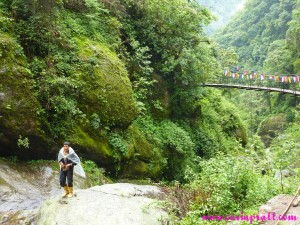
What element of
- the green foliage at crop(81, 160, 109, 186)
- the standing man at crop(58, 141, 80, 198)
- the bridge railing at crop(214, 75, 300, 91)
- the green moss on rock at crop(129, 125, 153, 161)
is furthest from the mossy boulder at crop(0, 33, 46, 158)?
the bridge railing at crop(214, 75, 300, 91)

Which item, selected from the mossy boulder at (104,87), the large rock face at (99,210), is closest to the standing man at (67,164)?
the large rock face at (99,210)

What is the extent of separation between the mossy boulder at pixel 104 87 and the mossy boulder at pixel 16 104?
1.65 metres

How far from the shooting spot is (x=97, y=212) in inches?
196

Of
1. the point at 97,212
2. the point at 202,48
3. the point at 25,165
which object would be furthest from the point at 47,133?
the point at 202,48

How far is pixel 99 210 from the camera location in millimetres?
5062

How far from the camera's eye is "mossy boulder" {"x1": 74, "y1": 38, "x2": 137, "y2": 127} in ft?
29.5

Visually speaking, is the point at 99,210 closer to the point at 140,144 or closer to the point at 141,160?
the point at 141,160

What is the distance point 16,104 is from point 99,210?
3.63 meters

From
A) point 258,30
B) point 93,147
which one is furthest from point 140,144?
point 258,30

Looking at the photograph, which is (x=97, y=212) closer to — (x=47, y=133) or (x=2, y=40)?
(x=47, y=133)

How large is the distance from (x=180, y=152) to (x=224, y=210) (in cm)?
644

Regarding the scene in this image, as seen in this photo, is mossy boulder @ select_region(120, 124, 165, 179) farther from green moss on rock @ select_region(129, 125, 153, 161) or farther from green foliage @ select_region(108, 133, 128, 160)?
green foliage @ select_region(108, 133, 128, 160)

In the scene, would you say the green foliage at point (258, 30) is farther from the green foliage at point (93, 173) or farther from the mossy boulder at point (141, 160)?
the green foliage at point (93, 173)

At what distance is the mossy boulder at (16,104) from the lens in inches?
278
